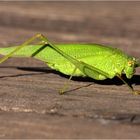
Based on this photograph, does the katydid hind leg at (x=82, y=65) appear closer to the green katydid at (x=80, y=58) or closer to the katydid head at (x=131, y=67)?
the green katydid at (x=80, y=58)

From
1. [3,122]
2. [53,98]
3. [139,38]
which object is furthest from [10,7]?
[3,122]

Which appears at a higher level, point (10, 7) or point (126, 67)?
point (10, 7)

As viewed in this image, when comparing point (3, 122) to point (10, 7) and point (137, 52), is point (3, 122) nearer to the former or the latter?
point (137, 52)

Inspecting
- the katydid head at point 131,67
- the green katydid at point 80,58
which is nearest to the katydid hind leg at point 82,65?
the green katydid at point 80,58

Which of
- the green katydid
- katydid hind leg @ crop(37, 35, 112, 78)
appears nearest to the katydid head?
the green katydid

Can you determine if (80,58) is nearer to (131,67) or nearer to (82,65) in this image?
(82,65)

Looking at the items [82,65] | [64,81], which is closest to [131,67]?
[82,65]

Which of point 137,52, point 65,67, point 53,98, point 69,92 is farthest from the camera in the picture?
point 137,52
